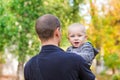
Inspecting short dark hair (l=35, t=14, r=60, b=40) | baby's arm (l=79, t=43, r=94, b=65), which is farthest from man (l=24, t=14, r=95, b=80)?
baby's arm (l=79, t=43, r=94, b=65)

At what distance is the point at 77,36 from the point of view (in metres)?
3.56

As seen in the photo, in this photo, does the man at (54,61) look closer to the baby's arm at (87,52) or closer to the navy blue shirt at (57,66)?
the navy blue shirt at (57,66)

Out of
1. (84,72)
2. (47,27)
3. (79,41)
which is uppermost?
(47,27)

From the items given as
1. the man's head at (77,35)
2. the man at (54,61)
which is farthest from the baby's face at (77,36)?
the man at (54,61)

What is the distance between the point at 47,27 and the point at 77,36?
0.66 m

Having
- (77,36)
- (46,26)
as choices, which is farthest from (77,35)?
(46,26)

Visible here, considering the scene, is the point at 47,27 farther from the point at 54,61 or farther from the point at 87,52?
the point at 87,52

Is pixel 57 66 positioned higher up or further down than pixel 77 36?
further down

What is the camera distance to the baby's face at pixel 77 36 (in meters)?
3.56

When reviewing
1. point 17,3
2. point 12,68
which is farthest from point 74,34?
point 12,68

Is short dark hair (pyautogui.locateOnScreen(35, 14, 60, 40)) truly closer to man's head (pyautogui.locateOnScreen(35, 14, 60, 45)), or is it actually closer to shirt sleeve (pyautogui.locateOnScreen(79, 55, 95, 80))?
man's head (pyautogui.locateOnScreen(35, 14, 60, 45))

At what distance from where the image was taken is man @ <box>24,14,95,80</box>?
2916 millimetres

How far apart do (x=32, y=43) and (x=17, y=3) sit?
1.00 m

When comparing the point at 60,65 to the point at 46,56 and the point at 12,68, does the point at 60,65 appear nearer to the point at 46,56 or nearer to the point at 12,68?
the point at 46,56
